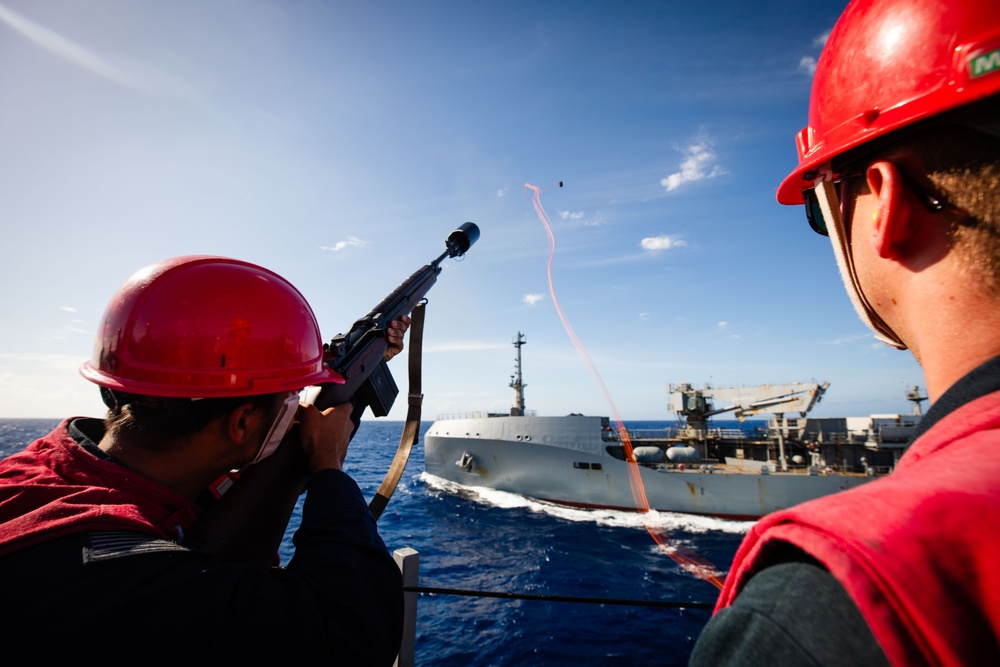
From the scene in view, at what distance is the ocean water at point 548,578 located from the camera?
9.67 metres

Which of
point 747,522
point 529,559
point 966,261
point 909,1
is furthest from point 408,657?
point 747,522

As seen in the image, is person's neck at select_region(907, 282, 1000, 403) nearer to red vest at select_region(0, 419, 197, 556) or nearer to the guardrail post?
red vest at select_region(0, 419, 197, 556)

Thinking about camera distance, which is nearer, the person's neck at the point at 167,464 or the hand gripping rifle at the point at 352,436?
the person's neck at the point at 167,464

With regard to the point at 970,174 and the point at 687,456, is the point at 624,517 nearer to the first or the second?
the point at 687,456

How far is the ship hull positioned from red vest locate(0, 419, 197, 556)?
20.5 meters

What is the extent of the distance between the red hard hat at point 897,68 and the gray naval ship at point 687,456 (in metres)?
19.8

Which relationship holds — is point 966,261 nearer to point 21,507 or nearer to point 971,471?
point 971,471

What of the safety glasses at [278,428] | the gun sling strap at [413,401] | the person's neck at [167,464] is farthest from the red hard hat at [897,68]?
the gun sling strap at [413,401]

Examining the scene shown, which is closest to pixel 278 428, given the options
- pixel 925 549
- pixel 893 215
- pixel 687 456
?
pixel 925 549

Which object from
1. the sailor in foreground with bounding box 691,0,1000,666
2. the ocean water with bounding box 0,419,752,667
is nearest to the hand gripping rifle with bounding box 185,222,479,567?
the sailor in foreground with bounding box 691,0,1000,666

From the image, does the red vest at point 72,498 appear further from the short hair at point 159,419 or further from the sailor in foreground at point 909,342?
the sailor in foreground at point 909,342

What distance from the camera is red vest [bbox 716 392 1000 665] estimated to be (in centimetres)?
44

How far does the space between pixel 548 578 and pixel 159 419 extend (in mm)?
14515

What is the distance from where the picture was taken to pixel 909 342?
104 centimetres
